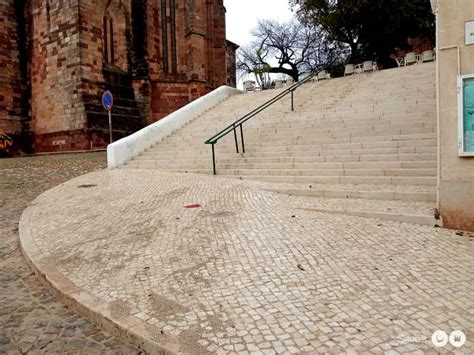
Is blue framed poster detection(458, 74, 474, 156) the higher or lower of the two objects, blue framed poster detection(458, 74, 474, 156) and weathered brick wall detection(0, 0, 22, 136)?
the lower

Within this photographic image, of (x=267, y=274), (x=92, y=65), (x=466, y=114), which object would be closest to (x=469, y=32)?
(x=466, y=114)

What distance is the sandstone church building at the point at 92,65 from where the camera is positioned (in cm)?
1809

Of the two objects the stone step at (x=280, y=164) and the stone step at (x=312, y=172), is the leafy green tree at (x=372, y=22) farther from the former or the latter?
the stone step at (x=312, y=172)

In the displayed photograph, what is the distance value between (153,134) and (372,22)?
15.7 m

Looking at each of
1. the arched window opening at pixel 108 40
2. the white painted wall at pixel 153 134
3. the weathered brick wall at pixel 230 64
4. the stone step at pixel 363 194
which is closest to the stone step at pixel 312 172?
the stone step at pixel 363 194

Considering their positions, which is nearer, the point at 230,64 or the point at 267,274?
the point at 267,274

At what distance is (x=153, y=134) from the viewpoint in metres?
13.4

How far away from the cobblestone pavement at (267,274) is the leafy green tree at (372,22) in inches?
A: 727

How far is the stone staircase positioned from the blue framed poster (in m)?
1.06

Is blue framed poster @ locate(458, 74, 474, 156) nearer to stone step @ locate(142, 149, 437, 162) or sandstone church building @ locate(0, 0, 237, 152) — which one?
stone step @ locate(142, 149, 437, 162)

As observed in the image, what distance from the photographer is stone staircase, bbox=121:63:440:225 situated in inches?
261

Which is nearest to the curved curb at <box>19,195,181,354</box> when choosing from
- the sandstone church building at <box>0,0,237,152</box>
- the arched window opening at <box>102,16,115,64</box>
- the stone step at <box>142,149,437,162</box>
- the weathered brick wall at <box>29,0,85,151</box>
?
the stone step at <box>142,149,437,162</box>

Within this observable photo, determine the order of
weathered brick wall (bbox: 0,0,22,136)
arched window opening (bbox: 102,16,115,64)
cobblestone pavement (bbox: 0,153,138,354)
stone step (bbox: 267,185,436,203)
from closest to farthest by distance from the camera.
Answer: cobblestone pavement (bbox: 0,153,138,354), stone step (bbox: 267,185,436,203), weathered brick wall (bbox: 0,0,22,136), arched window opening (bbox: 102,16,115,64)

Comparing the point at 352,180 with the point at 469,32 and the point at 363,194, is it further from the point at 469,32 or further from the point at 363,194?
the point at 469,32
